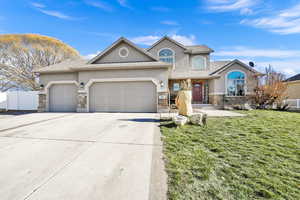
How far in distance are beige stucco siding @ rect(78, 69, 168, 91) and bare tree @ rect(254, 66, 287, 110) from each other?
1017 cm

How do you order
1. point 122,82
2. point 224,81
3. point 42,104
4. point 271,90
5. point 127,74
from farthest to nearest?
point 224,81 → point 271,90 → point 42,104 → point 122,82 → point 127,74

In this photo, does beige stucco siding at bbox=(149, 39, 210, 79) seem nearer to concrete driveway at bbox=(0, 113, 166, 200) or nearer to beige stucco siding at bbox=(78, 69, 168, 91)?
beige stucco siding at bbox=(78, 69, 168, 91)

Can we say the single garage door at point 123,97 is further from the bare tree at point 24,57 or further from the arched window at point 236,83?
the bare tree at point 24,57

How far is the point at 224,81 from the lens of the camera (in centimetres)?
1361

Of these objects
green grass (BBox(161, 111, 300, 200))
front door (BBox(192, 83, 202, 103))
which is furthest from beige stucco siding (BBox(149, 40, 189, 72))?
green grass (BBox(161, 111, 300, 200))

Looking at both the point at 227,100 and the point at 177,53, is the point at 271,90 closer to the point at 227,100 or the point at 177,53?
the point at 227,100

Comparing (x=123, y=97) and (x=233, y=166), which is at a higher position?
(x=123, y=97)

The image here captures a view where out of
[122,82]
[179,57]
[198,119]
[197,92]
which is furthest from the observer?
[179,57]

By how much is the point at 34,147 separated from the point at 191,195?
180 inches

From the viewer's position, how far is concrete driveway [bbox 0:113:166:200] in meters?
2.07

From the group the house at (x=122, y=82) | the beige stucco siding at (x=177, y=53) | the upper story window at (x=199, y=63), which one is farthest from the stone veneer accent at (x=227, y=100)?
the beige stucco siding at (x=177, y=53)

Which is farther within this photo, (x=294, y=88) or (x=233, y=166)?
(x=294, y=88)

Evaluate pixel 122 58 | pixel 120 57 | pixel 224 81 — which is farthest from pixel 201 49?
pixel 120 57

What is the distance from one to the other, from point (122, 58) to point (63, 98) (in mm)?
6572
